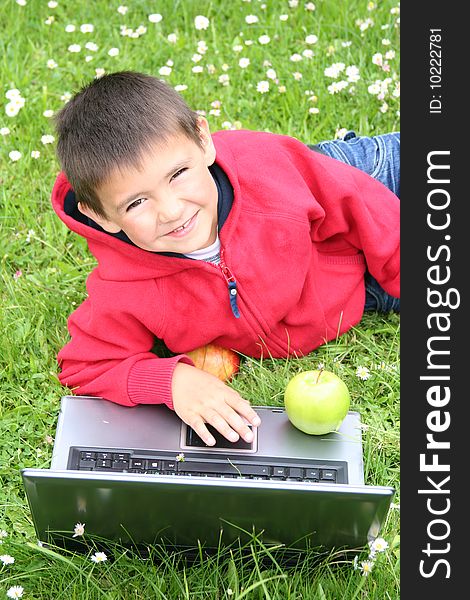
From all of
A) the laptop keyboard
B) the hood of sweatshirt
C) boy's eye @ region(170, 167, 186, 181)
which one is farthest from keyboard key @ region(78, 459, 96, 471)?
boy's eye @ region(170, 167, 186, 181)

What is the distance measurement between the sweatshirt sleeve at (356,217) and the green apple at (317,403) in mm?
456

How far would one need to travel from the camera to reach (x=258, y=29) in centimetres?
386

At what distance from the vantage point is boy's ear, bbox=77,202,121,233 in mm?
2373

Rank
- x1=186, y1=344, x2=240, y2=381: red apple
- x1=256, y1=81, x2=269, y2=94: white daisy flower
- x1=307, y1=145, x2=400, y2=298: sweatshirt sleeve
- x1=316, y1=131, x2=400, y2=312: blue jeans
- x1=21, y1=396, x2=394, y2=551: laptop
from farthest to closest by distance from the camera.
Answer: x1=256, y1=81, x2=269, y2=94: white daisy flower, x1=316, y1=131, x2=400, y2=312: blue jeans, x1=186, y1=344, x2=240, y2=381: red apple, x1=307, y1=145, x2=400, y2=298: sweatshirt sleeve, x1=21, y1=396, x2=394, y2=551: laptop

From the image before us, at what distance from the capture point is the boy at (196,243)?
2.26 meters

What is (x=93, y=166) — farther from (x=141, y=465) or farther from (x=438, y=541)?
(x=438, y=541)

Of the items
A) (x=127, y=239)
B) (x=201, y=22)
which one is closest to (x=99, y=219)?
(x=127, y=239)

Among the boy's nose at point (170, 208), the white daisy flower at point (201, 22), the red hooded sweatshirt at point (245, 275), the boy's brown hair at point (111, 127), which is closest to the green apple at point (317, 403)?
the red hooded sweatshirt at point (245, 275)

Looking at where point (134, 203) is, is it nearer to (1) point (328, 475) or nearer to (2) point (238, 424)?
(2) point (238, 424)

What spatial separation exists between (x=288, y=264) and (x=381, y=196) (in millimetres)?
378

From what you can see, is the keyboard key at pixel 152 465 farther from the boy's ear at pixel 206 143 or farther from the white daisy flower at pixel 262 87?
the white daisy flower at pixel 262 87

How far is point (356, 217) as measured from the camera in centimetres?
266

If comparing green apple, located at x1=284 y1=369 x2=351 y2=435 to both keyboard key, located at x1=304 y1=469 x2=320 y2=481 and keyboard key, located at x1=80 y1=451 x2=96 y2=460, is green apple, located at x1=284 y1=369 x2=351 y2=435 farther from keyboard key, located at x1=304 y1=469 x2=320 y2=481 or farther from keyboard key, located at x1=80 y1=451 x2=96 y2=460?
keyboard key, located at x1=80 y1=451 x2=96 y2=460

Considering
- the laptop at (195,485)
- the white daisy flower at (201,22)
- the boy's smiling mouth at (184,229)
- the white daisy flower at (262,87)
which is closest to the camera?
the laptop at (195,485)
